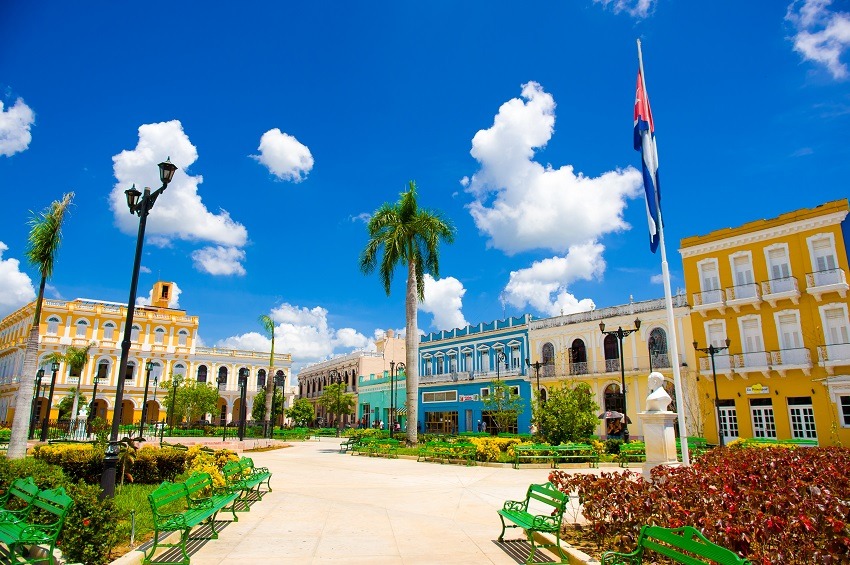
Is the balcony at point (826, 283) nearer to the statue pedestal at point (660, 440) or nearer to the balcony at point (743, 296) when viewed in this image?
the balcony at point (743, 296)

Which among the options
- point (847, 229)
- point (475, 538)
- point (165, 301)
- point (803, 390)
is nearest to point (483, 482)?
point (475, 538)

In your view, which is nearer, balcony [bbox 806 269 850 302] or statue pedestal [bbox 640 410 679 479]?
statue pedestal [bbox 640 410 679 479]

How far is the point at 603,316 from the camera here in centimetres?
Answer: 3528

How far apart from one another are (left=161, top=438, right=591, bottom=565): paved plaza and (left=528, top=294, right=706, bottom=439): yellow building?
18323 millimetres

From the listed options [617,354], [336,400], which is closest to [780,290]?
[617,354]

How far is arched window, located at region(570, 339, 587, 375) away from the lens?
35.4 m

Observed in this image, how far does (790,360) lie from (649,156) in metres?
20.0

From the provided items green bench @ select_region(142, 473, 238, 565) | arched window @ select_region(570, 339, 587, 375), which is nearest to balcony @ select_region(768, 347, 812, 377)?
arched window @ select_region(570, 339, 587, 375)

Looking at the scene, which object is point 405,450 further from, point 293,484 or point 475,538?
point 475,538

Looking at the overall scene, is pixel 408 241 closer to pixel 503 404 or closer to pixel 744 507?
pixel 503 404

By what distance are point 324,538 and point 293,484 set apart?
6.54 meters

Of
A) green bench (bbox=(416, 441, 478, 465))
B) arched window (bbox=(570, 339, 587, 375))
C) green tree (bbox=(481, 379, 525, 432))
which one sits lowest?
green bench (bbox=(416, 441, 478, 465))

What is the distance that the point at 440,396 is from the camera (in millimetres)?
44500

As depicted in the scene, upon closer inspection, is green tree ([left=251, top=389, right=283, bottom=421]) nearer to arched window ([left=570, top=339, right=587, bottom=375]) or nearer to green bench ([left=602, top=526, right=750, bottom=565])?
arched window ([left=570, top=339, right=587, bottom=375])
